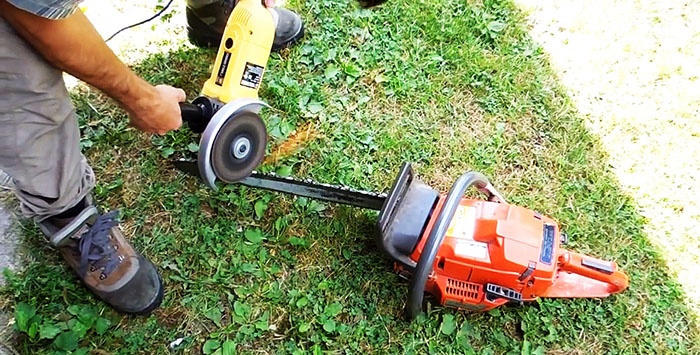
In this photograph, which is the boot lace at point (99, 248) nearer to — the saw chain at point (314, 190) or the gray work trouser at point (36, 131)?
the gray work trouser at point (36, 131)

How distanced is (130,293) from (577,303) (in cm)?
141

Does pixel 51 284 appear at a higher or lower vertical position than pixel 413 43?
lower

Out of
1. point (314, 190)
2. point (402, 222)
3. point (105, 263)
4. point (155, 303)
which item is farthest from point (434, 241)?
point (105, 263)

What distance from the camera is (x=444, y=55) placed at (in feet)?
8.92

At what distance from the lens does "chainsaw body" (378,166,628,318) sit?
191cm

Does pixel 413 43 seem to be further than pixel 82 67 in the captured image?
Yes

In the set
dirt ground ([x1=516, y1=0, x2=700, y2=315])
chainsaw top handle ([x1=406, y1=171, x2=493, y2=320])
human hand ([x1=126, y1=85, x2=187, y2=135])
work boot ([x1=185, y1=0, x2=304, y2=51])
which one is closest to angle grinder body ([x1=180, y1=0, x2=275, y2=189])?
human hand ([x1=126, y1=85, x2=187, y2=135])

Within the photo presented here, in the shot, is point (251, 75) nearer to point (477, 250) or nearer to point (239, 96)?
point (239, 96)

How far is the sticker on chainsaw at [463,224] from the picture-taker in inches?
76.5

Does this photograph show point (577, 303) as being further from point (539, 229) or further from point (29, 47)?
point (29, 47)

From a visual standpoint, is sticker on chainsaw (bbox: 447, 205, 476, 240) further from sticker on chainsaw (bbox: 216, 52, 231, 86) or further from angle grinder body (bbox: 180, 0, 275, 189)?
sticker on chainsaw (bbox: 216, 52, 231, 86)

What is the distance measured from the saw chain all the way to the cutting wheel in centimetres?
14

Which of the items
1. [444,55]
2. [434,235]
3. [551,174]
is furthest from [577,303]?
[444,55]

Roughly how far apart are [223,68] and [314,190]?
0.49 meters
